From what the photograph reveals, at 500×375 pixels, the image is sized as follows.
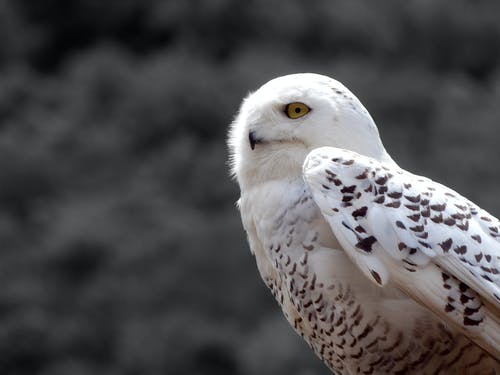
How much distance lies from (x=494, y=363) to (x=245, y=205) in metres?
0.56

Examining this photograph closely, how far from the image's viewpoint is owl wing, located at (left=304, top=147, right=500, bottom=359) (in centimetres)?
147

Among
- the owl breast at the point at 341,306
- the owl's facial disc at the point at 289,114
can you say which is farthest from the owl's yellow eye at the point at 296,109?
the owl breast at the point at 341,306

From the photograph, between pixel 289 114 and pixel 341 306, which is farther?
pixel 289 114

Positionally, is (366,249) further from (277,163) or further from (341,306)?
(277,163)

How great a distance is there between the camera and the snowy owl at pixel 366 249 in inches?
58.5

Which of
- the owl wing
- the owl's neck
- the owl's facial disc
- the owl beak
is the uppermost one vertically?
the owl beak

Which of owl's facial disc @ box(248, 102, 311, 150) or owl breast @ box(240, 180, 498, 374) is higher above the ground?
owl's facial disc @ box(248, 102, 311, 150)

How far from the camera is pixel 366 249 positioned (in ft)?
4.96

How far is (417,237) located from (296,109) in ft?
1.21

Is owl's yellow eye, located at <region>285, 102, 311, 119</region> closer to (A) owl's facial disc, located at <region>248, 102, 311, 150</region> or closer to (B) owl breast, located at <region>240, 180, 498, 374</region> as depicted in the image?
(A) owl's facial disc, located at <region>248, 102, 311, 150</region>

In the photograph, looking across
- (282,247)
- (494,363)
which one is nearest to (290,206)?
(282,247)

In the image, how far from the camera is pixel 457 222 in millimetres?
1538

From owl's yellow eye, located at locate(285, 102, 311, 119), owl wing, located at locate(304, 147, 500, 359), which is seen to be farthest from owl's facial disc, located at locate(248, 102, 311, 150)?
owl wing, located at locate(304, 147, 500, 359)

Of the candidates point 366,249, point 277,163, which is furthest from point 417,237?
point 277,163
